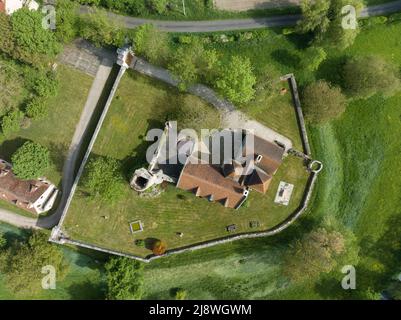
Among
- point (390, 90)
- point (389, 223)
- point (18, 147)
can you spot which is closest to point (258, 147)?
point (390, 90)

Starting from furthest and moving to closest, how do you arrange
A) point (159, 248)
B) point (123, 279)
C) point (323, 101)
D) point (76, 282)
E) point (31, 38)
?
point (76, 282), point (159, 248), point (123, 279), point (323, 101), point (31, 38)

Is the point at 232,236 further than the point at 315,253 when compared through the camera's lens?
Yes

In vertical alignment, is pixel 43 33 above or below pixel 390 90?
below

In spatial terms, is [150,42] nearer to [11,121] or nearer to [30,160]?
[11,121]

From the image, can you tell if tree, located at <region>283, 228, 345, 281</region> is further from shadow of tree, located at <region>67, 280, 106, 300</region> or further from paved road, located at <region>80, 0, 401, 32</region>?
paved road, located at <region>80, 0, 401, 32</region>

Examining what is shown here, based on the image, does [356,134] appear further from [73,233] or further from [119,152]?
[73,233]
